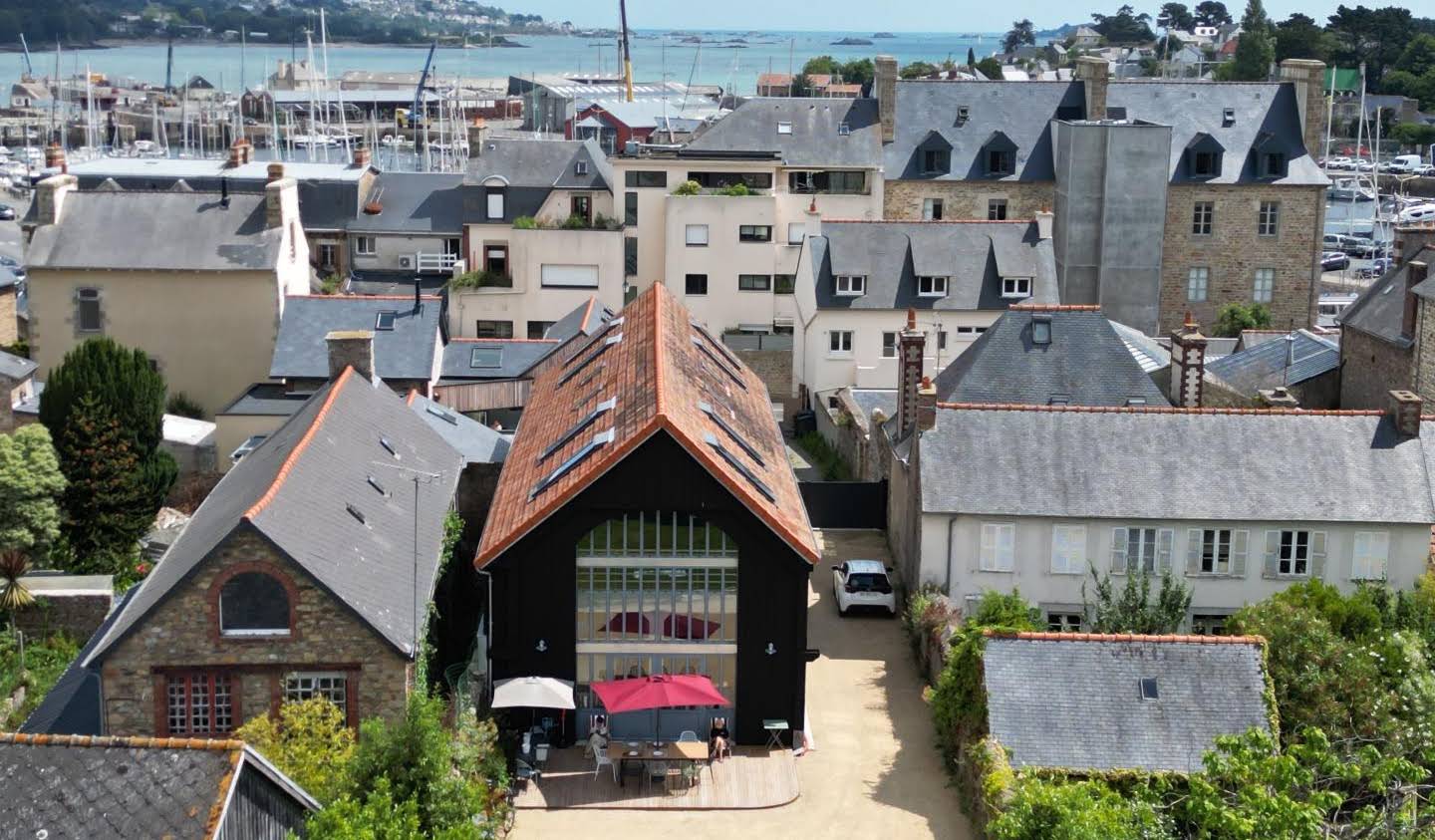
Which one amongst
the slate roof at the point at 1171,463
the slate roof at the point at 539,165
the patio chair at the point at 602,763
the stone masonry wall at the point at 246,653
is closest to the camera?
the stone masonry wall at the point at 246,653

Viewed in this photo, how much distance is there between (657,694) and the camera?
30.3m

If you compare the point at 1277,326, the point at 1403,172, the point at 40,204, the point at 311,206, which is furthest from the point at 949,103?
the point at 1403,172

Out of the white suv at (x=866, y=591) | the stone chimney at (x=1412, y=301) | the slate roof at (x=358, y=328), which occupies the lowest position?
the white suv at (x=866, y=591)

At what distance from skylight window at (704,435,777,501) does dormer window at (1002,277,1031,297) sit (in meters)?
22.9

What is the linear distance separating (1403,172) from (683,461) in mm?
107771

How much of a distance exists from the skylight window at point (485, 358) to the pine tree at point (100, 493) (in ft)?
34.3

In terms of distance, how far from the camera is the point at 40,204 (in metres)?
51.3

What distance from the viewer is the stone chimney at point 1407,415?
3641cm

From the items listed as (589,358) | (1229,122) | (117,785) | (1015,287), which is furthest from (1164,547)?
(1229,122)

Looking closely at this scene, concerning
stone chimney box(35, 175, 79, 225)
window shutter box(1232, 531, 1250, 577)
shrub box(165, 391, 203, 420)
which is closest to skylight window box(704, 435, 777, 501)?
window shutter box(1232, 531, 1250, 577)

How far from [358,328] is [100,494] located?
9.44 m

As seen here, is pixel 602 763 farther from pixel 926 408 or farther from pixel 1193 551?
pixel 1193 551

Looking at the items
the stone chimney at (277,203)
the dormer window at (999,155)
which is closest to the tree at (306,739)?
the stone chimney at (277,203)

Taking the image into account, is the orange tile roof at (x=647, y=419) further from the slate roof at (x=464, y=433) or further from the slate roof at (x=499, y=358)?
the slate roof at (x=499, y=358)
